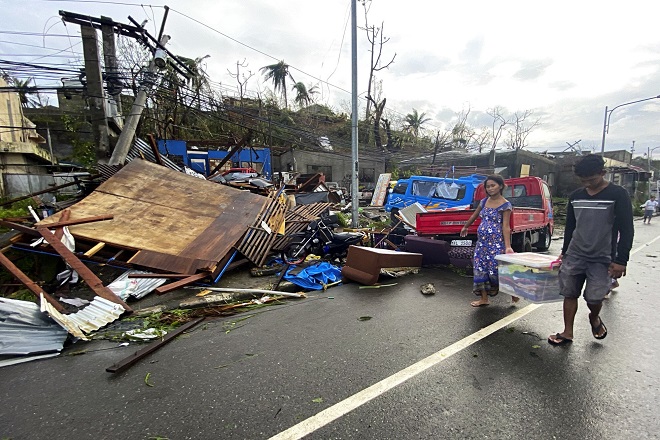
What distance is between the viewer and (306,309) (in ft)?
13.6

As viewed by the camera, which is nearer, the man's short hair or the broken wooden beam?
the man's short hair

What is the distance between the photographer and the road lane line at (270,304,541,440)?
1933 millimetres

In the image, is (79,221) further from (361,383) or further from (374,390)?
(374,390)

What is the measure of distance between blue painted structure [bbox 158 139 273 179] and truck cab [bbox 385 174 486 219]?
735 centimetres

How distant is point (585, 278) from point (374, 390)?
7.60 feet

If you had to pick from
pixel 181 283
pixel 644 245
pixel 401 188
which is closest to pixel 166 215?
pixel 181 283

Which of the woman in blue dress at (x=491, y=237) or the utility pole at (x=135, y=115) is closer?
the woman in blue dress at (x=491, y=237)

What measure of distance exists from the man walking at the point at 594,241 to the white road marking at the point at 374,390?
0.77m

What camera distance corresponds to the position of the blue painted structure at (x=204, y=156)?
14.4 m

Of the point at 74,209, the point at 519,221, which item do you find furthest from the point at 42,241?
the point at 519,221

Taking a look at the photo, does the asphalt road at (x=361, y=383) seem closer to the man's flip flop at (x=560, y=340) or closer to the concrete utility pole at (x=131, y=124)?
the man's flip flop at (x=560, y=340)

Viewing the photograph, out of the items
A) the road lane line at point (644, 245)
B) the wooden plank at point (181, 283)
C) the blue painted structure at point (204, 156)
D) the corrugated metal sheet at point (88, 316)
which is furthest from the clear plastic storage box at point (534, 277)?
the blue painted structure at point (204, 156)

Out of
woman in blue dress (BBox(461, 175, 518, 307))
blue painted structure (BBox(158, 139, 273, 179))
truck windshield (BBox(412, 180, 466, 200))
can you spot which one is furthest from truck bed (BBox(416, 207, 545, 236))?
blue painted structure (BBox(158, 139, 273, 179))

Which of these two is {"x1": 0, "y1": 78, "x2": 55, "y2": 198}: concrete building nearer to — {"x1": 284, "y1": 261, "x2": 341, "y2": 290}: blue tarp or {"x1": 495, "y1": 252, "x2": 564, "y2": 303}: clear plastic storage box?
{"x1": 284, "y1": 261, "x2": 341, "y2": 290}: blue tarp
